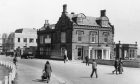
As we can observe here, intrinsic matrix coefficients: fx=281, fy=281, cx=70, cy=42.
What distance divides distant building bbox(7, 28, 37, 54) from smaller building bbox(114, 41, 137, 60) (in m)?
37.3

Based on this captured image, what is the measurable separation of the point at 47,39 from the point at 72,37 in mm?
12121

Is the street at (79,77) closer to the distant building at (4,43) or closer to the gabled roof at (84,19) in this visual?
the gabled roof at (84,19)

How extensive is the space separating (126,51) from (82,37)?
1290cm

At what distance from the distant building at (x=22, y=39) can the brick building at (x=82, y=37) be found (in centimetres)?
3381

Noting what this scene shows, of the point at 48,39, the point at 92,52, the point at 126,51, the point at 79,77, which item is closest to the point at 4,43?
the point at 48,39

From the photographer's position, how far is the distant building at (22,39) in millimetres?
93812

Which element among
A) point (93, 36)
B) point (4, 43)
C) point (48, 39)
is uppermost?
point (93, 36)

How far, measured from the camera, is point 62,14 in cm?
5931

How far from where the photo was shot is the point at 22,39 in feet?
311

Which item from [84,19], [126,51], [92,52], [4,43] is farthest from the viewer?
[4,43]

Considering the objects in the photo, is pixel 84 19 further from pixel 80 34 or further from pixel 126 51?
pixel 126 51

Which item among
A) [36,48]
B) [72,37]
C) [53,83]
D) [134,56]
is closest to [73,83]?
[53,83]

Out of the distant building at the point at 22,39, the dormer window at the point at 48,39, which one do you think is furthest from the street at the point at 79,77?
the distant building at the point at 22,39

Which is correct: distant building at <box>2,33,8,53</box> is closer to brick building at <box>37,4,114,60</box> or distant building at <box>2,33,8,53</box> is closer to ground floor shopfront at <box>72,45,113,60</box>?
brick building at <box>37,4,114,60</box>
